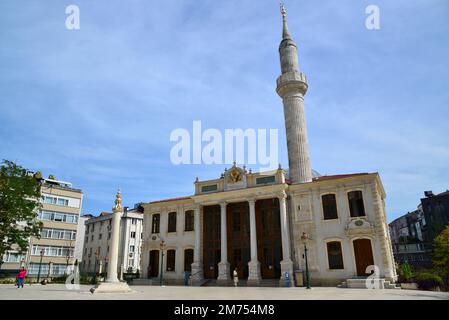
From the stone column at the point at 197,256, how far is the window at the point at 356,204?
14.6m

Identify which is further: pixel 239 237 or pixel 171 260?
pixel 171 260

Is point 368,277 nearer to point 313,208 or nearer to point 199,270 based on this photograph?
point 313,208

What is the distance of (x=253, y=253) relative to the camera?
91.3 feet

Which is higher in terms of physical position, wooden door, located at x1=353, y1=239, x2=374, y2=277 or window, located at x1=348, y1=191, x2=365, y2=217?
window, located at x1=348, y1=191, x2=365, y2=217

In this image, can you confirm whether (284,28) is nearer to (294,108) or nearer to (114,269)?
(294,108)

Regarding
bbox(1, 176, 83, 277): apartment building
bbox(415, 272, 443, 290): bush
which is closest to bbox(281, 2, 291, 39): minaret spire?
bbox(415, 272, 443, 290): bush

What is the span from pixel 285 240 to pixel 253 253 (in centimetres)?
320

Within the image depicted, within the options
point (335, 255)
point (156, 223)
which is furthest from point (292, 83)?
point (156, 223)

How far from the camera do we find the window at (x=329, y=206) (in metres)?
26.6

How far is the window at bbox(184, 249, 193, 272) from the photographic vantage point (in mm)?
31944

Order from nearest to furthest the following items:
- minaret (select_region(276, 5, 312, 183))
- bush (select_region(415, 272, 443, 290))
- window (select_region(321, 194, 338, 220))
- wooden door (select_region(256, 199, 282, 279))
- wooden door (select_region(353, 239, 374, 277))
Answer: bush (select_region(415, 272, 443, 290)) < wooden door (select_region(353, 239, 374, 277)) < window (select_region(321, 194, 338, 220)) < wooden door (select_region(256, 199, 282, 279)) < minaret (select_region(276, 5, 312, 183))

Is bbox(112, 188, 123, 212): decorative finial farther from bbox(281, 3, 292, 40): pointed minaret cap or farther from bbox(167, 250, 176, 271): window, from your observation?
bbox(281, 3, 292, 40): pointed minaret cap

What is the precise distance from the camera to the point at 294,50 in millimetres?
35719

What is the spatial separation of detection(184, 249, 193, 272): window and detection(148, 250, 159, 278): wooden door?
384cm
